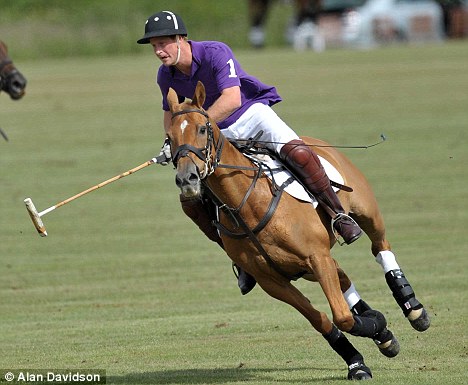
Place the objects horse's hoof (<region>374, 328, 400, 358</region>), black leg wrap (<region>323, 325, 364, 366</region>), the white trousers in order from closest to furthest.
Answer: black leg wrap (<region>323, 325, 364, 366</region>) → horse's hoof (<region>374, 328, 400, 358</region>) → the white trousers

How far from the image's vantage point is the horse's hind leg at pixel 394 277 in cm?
934

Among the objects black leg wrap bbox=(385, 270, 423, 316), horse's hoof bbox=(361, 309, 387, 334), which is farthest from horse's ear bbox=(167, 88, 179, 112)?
black leg wrap bbox=(385, 270, 423, 316)

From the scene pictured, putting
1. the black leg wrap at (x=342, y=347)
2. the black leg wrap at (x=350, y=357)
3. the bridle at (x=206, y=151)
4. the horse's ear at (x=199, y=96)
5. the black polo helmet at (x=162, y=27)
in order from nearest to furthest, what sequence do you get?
the bridle at (x=206, y=151), the horse's ear at (x=199, y=96), the black polo helmet at (x=162, y=27), the black leg wrap at (x=350, y=357), the black leg wrap at (x=342, y=347)

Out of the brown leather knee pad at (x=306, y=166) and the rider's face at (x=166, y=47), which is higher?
the rider's face at (x=166, y=47)

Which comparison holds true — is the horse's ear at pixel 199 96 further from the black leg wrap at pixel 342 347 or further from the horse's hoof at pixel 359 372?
the horse's hoof at pixel 359 372

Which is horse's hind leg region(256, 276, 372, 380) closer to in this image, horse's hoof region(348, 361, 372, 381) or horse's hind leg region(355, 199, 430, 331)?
horse's hoof region(348, 361, 372, 381)

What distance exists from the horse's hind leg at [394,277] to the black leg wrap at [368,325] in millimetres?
643

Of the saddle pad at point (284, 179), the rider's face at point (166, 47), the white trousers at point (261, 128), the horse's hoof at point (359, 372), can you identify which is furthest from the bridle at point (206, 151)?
the horse's hoof at point (359, 372)

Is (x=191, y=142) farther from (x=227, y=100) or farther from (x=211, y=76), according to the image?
(x=211, y=76)

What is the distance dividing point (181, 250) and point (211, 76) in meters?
6.59

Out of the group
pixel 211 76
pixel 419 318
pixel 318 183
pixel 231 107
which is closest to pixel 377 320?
pixel 419 318

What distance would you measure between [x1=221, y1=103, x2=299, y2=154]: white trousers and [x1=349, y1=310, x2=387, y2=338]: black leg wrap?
1385 millimetres

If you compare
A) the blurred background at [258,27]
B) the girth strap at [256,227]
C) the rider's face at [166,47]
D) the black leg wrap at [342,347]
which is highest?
the rider's face at [166,47]

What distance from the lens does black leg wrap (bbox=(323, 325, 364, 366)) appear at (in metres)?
8.58
